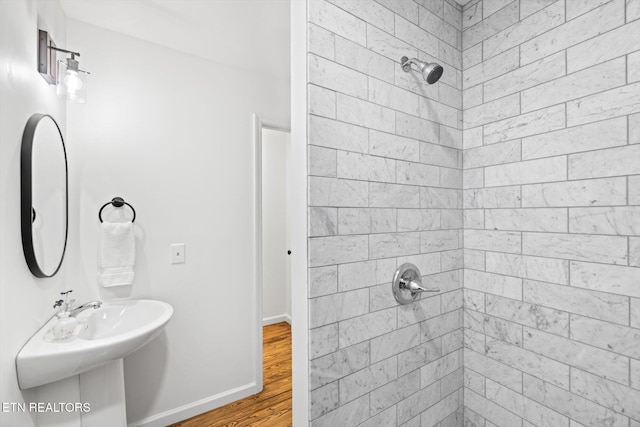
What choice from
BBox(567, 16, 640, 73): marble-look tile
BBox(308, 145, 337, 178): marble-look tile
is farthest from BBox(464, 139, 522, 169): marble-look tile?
BBox(308, 145, 337, 178): marble-look tile

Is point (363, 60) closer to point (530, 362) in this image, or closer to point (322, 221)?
point (322, 221)

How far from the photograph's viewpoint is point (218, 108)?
6.61 ft

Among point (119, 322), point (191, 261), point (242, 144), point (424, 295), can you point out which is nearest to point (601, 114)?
point (424, 295)

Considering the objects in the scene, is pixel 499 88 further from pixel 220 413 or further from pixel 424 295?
pixel 220 413

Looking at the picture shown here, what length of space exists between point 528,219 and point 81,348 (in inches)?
72.0

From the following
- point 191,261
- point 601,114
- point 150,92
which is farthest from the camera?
point 191,261

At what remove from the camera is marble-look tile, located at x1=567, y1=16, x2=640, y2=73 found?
33.4 inches

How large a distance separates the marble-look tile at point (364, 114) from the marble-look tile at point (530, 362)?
1.02 meters

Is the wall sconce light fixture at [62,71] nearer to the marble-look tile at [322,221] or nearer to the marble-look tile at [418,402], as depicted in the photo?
the marble-look tile at [322,221]

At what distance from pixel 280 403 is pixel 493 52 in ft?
8.09

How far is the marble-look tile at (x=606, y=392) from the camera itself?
85 cm

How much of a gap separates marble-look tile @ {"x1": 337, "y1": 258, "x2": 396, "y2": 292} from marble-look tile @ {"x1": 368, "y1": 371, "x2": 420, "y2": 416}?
0.40m

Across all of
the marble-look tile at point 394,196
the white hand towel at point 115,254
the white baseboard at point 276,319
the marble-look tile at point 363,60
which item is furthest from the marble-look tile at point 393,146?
the white baseboard at point 276,319

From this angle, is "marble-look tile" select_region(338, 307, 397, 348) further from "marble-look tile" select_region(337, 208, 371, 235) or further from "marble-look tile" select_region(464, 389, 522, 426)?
"marble-look tile" select_region(464, 389, 522, 426)
